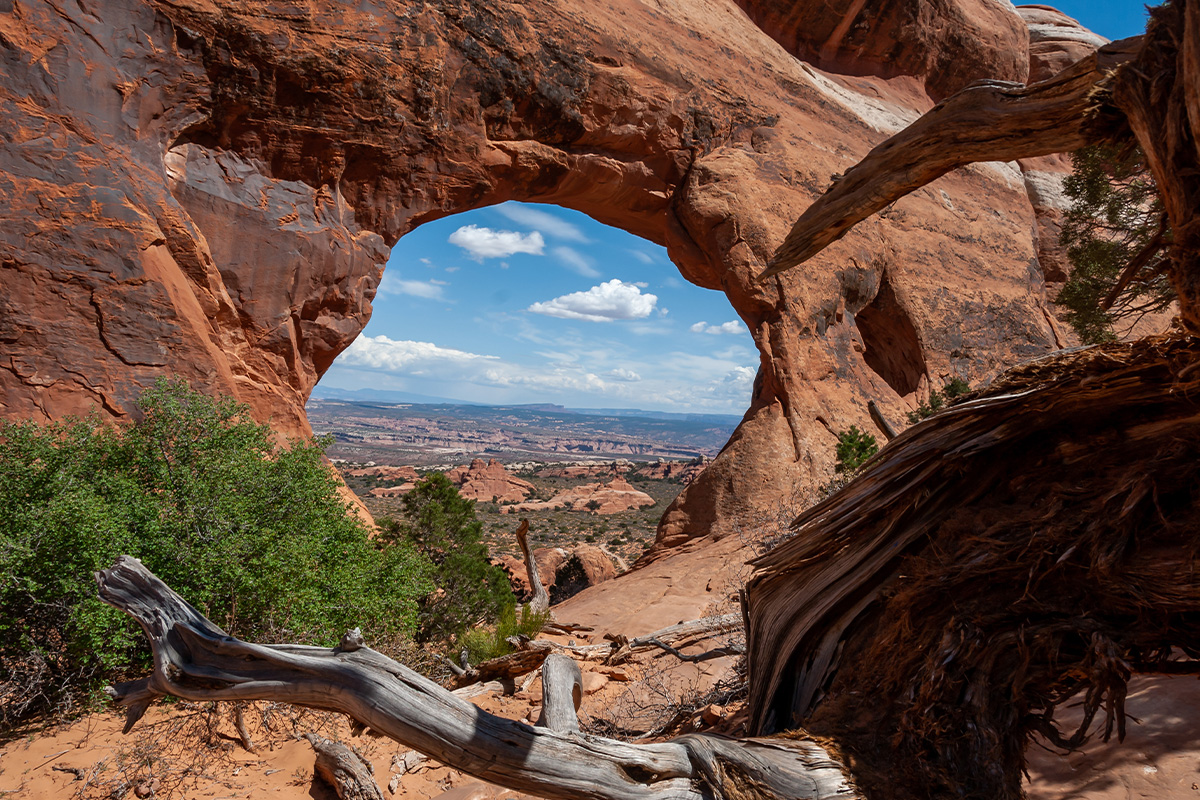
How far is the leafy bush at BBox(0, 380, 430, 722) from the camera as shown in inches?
227

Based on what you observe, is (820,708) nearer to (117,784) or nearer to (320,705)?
(320,705)

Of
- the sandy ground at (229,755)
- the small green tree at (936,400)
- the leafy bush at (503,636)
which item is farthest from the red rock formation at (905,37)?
→ the sandy ground at (229,755)

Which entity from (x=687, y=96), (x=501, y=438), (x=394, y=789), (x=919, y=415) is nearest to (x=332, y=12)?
(x=687, y=96)

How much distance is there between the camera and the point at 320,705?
2520mm

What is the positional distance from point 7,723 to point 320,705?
5642 mm

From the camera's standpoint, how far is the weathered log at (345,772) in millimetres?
5066

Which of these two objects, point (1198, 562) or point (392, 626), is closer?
point (1198, 562)

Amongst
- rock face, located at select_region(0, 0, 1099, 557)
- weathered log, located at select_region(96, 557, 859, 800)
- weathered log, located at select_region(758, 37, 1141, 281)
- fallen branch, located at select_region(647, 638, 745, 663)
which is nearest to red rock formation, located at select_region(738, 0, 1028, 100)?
rock face, located at select_region(0, 0, 1099, 557)

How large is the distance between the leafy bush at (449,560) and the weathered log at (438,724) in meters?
8.90

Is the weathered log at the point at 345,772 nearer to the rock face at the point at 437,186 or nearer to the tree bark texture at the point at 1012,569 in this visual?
the tree bark texture at the point at 1012,569

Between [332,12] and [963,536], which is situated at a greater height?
[332,12]

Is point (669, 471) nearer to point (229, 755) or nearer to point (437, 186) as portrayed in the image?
point (437, 186)

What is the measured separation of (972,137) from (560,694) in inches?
111

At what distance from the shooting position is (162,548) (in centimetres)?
600
